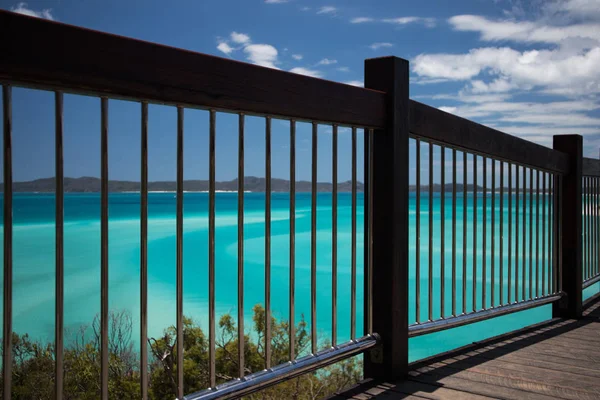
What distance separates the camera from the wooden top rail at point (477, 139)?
2047 mm

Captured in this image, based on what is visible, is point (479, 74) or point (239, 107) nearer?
point (239, 107)

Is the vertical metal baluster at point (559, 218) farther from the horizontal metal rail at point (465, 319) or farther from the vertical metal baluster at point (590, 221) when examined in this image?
the vertical metal baluster at point (590, 221)

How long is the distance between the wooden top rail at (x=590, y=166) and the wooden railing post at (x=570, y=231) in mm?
221

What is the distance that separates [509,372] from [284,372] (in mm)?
1004

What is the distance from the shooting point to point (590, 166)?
366 cm

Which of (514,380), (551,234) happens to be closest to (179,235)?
(514,380)

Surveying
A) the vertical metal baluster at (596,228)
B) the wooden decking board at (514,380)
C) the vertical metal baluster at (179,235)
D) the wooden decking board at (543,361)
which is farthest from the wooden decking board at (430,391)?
the vertical metal baluster at (596,228)

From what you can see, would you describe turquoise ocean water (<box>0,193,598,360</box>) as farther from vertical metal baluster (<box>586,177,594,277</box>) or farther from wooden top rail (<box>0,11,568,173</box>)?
wooden top rail (<box>0,11,568,173</box>)

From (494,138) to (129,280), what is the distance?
18.6 m

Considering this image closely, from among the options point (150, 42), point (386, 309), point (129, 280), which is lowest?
point (129, 280)

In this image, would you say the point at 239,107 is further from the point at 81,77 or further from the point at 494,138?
the point at 494,138

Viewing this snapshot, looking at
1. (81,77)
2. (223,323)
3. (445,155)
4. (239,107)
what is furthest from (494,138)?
(223,323)

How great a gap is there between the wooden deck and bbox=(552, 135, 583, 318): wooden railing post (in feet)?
1.86

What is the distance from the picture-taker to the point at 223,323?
17.5 ft
